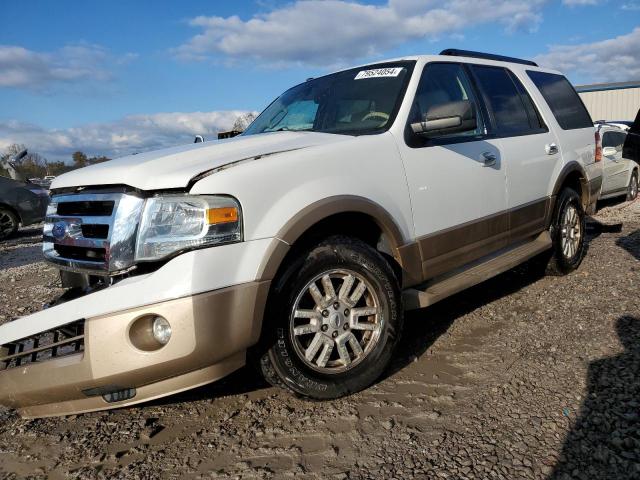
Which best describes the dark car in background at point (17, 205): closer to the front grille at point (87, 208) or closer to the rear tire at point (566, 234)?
the front grille at point (87, 208)

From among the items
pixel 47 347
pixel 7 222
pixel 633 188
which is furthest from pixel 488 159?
pixel 7 222

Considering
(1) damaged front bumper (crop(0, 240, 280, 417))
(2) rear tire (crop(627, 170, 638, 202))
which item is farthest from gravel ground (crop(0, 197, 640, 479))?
(2) rear tire (crop(627, 170, 638, 202))

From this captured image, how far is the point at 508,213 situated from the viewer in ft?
13.0

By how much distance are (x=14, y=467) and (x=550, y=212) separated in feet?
14.5

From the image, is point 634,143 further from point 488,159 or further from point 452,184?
point 452,184

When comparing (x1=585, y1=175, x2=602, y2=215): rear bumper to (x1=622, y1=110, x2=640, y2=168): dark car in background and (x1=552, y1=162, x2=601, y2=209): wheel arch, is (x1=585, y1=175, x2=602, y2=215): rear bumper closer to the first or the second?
(x1=552, y1=162, x2=601, y2=209): wheel arch

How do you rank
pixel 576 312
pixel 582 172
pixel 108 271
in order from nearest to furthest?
1. pixel 108 271
2. pixel 576 312
3. pixel 582 172

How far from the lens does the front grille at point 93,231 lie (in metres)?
2.26

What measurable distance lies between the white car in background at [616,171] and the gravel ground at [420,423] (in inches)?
261

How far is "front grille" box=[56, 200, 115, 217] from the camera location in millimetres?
2383

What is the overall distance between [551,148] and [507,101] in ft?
2.15

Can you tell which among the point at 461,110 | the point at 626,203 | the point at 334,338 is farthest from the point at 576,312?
the point at 626,203

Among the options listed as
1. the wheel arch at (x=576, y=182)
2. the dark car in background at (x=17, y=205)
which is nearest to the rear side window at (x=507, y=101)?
the wheel arch at (x=576, y=182)

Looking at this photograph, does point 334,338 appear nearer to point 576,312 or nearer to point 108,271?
point 108,271
